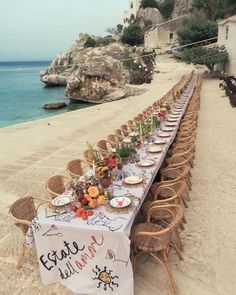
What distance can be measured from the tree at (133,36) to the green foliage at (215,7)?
1065 centimetres

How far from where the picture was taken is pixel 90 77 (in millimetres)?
29828

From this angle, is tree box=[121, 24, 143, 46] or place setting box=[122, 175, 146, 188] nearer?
place setting box=[122, 175, 146, 188]

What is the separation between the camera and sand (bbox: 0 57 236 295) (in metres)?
3.72

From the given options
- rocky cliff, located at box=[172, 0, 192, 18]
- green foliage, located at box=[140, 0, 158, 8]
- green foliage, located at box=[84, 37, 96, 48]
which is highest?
green foliage, located at box=[140, 0, 158, 8]

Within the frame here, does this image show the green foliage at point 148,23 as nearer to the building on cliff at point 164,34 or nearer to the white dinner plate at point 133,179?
the building on cliff at point 164,34

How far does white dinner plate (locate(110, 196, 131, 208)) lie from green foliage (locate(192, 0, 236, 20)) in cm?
4649

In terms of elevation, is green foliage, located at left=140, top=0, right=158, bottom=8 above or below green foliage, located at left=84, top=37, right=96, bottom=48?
above

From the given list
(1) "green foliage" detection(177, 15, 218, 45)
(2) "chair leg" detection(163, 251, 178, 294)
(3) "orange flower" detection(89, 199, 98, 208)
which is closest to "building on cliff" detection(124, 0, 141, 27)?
(1) "green foliage" detection(177, 15, 218, 45)

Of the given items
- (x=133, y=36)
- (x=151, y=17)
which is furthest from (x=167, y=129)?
(x=151, y=17)

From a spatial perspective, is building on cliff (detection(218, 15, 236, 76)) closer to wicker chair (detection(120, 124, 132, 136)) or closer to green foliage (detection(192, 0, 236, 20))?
wicker chair (detection(120, 124, 132, 136))

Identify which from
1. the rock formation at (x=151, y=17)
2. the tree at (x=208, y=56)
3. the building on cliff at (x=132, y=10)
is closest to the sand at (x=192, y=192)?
the tree at (x=208, y=56)

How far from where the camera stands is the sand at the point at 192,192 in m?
3.72

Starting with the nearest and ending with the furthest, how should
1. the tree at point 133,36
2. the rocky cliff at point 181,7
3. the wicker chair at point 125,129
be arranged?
the wicker chair at point 125,129 < the rocky cliff at point 181,7 < the tree at point 133,36

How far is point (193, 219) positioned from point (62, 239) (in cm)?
242
